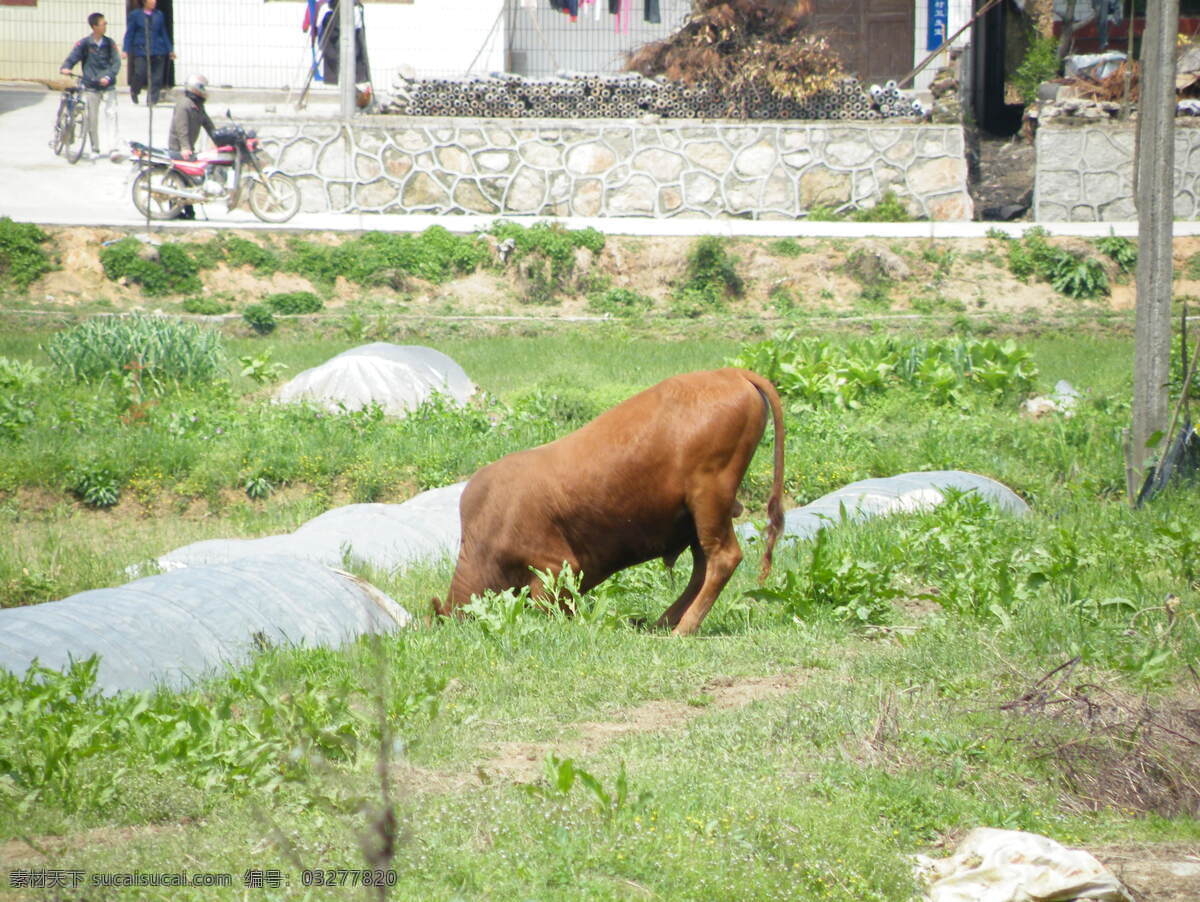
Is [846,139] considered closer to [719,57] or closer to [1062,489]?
[719,57]

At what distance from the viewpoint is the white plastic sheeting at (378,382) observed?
1282 cm

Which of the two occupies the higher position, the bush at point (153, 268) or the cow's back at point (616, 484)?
the bush at point (153, 268)

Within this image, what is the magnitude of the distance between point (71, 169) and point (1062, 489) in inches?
752

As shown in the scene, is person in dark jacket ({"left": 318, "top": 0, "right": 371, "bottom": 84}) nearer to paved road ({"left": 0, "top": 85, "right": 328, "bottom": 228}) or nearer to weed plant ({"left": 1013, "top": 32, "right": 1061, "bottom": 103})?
paved road ({"left": 0, "top": 85, "right": 328, "bottom": 228})

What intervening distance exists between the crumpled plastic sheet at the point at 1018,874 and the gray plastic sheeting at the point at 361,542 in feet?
14.7

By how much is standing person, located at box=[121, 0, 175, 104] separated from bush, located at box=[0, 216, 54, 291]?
20.0 feet

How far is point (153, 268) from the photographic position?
18219 mm

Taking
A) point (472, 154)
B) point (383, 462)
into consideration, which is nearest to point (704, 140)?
point (472, 154)

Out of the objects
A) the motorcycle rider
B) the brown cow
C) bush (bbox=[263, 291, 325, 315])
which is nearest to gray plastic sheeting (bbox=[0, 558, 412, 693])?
the brown cow

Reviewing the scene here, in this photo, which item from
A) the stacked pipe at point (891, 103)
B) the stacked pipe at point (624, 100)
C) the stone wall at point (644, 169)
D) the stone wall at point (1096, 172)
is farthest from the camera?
the stacked pipe at point (891, 103)

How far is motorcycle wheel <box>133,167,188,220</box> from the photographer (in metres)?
19.8

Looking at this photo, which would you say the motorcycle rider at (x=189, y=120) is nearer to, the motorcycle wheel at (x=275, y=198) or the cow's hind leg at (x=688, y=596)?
the motorcycle wheel at (x=275, y=198)

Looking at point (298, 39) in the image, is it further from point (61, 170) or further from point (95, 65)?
point (61, 170)

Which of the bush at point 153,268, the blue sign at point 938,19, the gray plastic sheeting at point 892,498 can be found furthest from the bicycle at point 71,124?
the gray plastic sheeting at point 892,498
